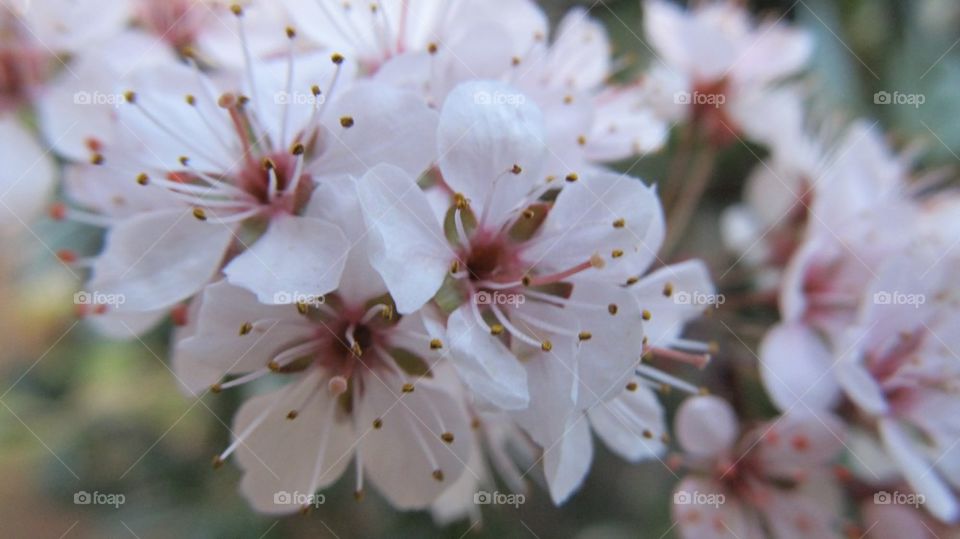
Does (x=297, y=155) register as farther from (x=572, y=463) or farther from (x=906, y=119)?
(x=906, y=119)

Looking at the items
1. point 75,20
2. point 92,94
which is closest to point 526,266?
point 92,94

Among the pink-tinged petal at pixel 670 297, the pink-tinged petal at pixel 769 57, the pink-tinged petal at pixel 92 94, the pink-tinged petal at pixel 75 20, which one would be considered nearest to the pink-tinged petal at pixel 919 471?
the pink-tinged petal at pixel 670 297

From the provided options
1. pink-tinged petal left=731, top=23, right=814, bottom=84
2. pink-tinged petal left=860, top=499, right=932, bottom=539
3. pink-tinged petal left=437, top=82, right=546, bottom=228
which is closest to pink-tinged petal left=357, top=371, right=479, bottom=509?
pink-tinged petal left=437, top=82, right=546, bottom=228

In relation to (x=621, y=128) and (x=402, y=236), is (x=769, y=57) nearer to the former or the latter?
(x=621, y=128)

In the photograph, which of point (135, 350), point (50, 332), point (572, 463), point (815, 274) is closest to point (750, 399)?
point (815, 274)

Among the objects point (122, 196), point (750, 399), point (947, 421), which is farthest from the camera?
point (750, 399)

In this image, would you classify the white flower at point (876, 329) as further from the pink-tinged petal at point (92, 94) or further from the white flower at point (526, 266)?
the pink-tinged petal at point (92, 94)
